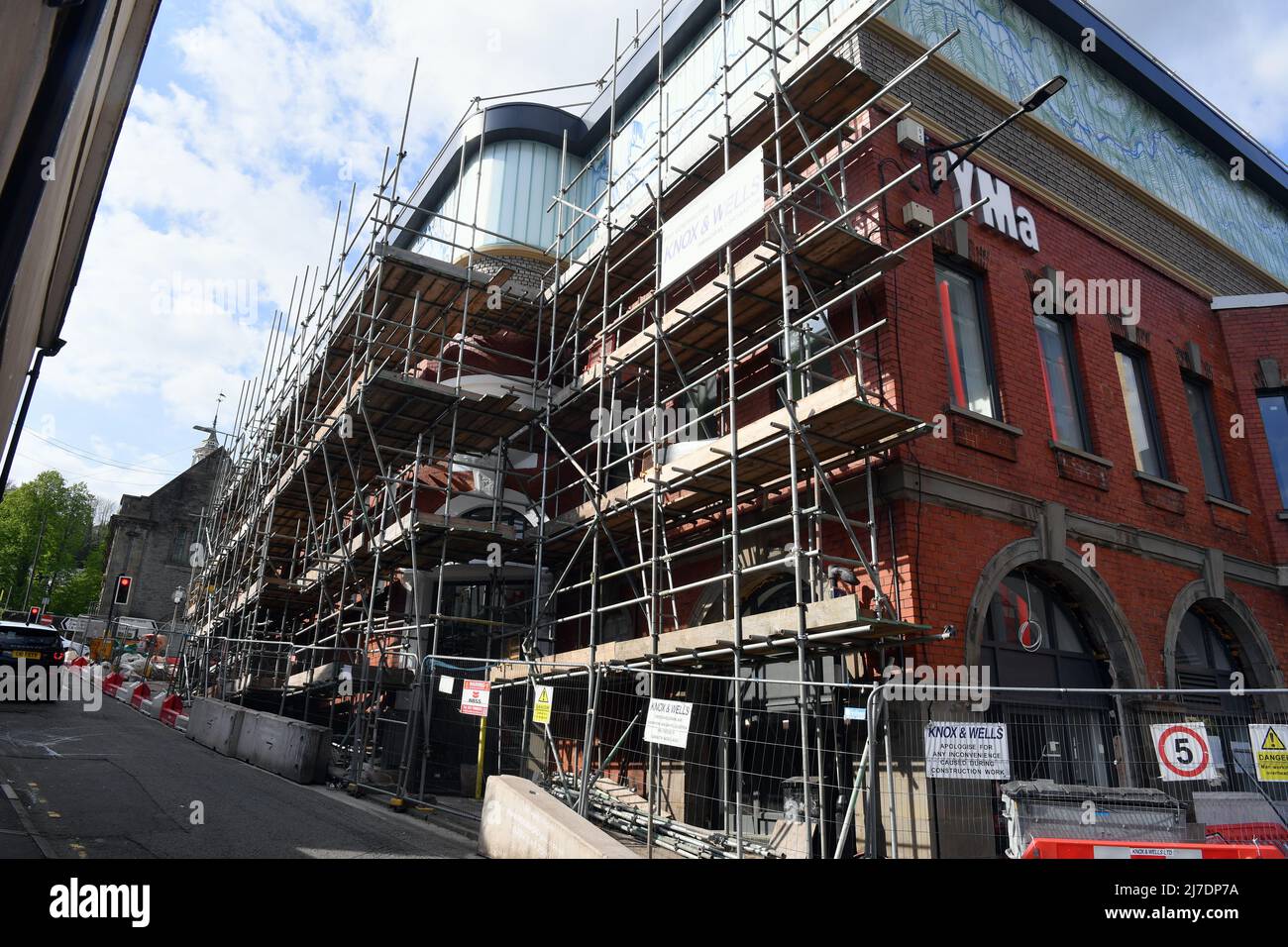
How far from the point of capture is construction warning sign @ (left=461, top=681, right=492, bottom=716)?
374 inches

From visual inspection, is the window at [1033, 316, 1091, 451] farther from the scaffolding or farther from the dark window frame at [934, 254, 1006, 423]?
the scaffolding

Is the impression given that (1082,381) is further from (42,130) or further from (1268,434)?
(42,130)

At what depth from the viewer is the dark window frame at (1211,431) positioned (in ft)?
45.7

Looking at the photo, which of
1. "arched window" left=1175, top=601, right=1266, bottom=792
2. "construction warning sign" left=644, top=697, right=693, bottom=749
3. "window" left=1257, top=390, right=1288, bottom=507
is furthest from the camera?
"window" left=1257, top=390, right=1288, bottom=507

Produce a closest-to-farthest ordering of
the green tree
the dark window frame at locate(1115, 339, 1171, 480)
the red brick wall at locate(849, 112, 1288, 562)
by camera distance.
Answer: the red brick wall at locate(849, 112, 1288, 562), the dark window frame at locate(1115, 339, 1171, 480), the green tree

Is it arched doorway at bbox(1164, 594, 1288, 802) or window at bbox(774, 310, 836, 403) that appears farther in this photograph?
arched doorway at bbox(1164, 594, 1288, 802)

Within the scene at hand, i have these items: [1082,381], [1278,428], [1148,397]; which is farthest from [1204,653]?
[1278,428]

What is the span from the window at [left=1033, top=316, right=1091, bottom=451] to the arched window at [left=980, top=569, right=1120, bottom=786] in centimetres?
245

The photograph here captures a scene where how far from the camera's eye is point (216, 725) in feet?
48.2

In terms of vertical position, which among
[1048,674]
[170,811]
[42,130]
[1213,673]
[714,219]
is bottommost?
[170,811]

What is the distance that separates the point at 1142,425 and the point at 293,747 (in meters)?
14.1

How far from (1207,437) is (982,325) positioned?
6376mm

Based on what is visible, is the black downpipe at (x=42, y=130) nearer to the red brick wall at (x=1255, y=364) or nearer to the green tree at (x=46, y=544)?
the red brick wall at (x=1255, y=364)

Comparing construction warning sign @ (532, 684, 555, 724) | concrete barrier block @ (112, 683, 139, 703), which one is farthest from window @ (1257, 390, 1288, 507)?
concrete barrier block @ (112, 683, 139, 703)
